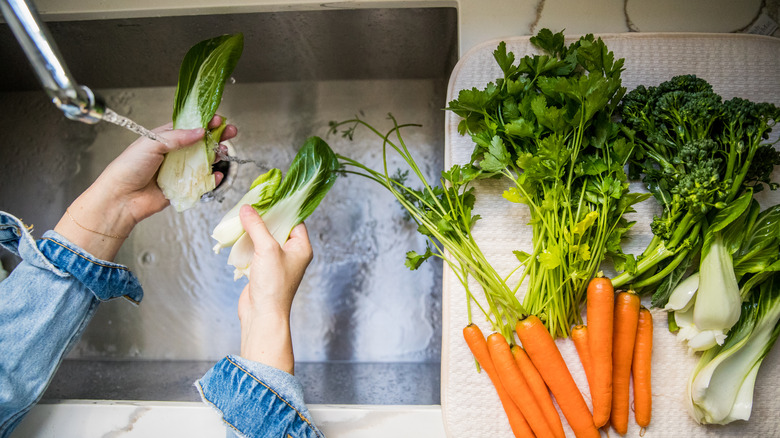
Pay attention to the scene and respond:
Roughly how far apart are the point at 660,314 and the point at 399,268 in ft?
1.97

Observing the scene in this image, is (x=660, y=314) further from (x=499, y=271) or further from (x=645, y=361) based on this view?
(x=499, y=271)

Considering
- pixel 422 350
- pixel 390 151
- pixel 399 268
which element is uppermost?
pixel 390 151

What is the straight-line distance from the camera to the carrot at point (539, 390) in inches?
32.2

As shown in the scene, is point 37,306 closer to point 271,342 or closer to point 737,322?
point 271,342

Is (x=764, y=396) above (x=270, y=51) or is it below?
below

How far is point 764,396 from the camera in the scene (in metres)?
0.82

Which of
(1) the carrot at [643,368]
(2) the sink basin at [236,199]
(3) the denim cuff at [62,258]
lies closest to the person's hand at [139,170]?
(3) the denim cuff at [62,258]

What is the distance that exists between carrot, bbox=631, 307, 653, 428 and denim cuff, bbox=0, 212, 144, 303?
908 mm

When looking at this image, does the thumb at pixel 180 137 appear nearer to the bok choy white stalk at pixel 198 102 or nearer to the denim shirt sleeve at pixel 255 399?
the bok choy white stalk at pixel 198 102

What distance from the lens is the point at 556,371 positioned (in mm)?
804

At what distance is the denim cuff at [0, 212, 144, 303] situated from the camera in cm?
77

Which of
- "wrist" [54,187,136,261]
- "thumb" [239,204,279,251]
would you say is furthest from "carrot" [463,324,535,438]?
"wrist" [54,187,136,261]

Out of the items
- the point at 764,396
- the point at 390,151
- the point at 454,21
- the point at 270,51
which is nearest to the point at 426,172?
the point at 390,151

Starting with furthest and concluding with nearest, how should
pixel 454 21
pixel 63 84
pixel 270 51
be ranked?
pixel 270 51, pixel 454 21, pixel 63 84
